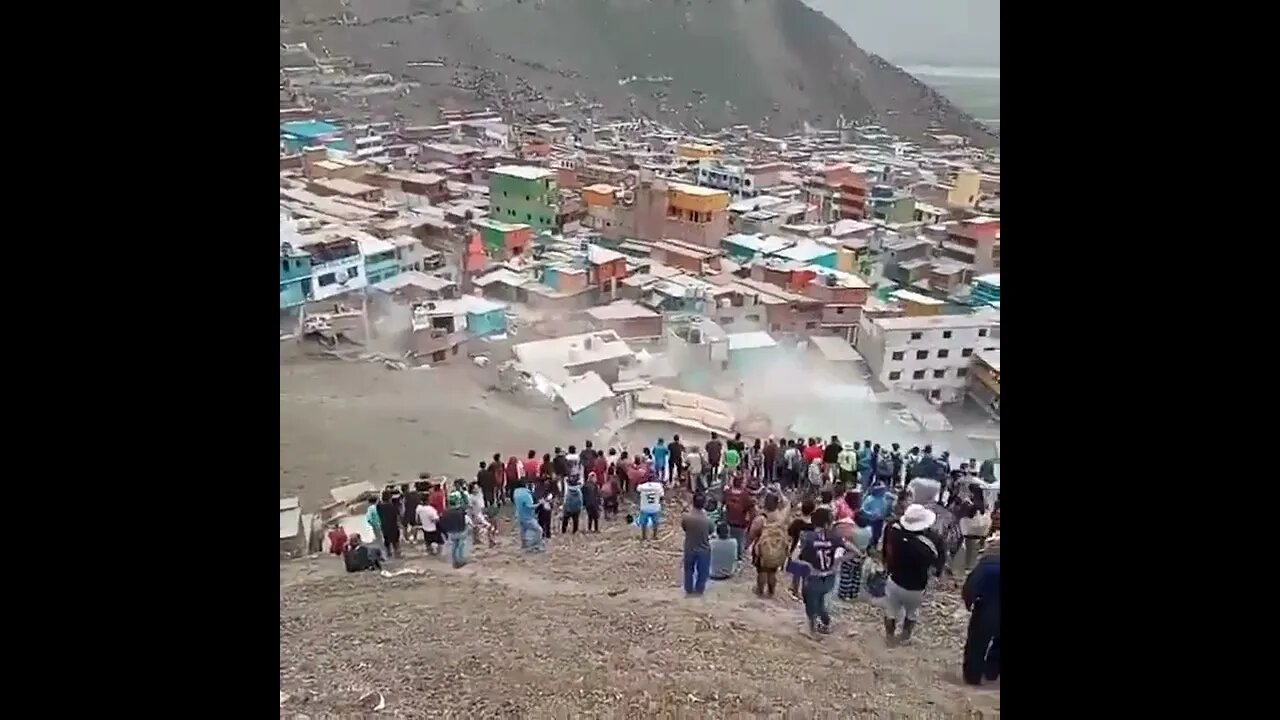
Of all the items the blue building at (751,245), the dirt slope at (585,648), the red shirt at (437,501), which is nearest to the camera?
the dirt slope at (585,648)

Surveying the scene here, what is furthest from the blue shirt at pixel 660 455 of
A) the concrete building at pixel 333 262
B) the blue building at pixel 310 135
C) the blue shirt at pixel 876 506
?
the blue building at pixel 310 135

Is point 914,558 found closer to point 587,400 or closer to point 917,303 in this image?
point 917,303

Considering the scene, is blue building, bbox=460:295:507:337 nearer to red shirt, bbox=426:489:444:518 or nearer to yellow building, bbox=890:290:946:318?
red shirt, bbox=426:489:444:518

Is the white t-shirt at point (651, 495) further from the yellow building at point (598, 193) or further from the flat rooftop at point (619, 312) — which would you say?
the yellow building at point (598, 193)

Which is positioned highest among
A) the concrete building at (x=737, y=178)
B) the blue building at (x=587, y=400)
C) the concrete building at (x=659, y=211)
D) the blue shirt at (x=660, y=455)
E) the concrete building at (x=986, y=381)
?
the concrete building at (x=737, y=178)
